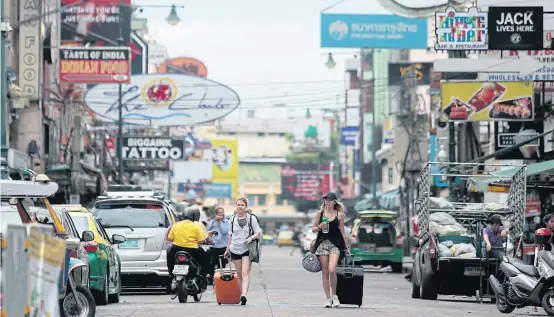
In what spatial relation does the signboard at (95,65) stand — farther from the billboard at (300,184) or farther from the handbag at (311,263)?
the billboard at (300,184)

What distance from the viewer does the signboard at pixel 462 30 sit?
29.6 m

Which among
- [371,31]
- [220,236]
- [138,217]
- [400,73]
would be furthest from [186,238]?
[400,73]

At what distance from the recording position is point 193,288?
838 inches

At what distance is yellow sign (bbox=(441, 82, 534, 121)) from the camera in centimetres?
3444

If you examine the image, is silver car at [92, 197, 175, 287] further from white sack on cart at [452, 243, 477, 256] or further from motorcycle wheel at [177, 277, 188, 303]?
white sack on cart at [452, 243, 477, 256]

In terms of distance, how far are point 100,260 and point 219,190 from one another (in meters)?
109

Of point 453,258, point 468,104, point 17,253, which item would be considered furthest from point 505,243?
point 17,253

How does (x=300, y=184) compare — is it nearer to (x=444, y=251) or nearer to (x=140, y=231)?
(x=140, y=231)

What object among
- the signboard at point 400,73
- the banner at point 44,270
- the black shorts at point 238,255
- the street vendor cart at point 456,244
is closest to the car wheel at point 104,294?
the black shorts at point 238,255

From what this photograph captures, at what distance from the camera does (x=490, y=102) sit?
114 feet

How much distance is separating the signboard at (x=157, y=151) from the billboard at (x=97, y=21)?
434 centimetres

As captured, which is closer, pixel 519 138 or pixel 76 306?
pixel 76 306

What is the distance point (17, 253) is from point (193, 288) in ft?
37.9

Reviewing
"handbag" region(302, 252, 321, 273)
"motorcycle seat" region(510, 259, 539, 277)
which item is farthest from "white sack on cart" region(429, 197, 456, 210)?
"handbag" region(302, 252, 321, 273)
